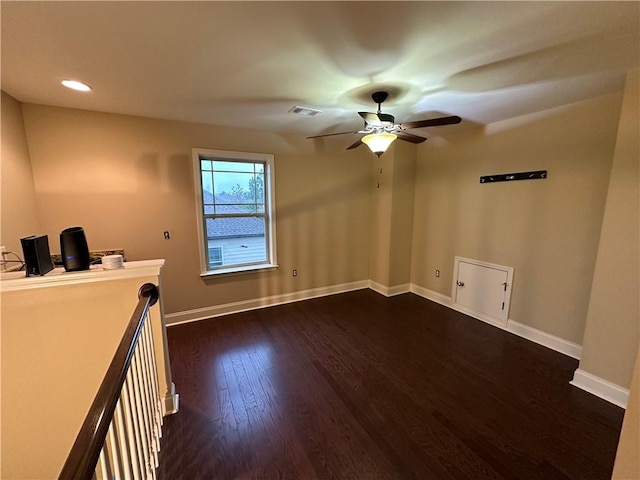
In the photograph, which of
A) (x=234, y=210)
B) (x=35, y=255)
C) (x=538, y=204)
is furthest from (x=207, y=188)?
(x=538, y=204)

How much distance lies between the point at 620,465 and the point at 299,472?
1487mm

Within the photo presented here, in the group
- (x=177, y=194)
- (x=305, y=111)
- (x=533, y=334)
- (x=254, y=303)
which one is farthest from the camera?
(x=254, y=303)

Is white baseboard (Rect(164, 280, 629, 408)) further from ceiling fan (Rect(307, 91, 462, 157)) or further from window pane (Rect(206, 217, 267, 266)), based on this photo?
ceiling fan (Rect(307, 91, 462, 157))

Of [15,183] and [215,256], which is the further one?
[215,256]

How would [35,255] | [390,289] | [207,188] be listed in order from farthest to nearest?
[390,289] → [207,188] → [35,255]

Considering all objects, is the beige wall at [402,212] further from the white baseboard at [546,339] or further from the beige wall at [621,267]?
the beige wall at [621,267]

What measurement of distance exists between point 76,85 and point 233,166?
168 cm

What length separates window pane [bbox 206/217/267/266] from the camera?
12.0ft

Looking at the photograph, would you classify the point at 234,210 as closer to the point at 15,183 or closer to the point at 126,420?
the point at 15,183

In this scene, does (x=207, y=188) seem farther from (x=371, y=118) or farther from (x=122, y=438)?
(x=122, y=438)

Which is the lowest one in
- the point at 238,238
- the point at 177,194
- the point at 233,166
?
the point at 238,238

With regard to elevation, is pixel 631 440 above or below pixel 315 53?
below

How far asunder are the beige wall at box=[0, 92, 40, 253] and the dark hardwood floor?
1.71 metres

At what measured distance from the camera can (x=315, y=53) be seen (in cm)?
177
